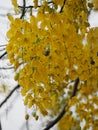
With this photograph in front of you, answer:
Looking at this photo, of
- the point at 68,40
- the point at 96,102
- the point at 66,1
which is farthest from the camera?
the point at 96,102

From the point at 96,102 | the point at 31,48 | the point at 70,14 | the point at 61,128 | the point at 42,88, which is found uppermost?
the point at 70,14

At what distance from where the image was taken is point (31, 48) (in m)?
1.85

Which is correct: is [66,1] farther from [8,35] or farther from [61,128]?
[61,128]

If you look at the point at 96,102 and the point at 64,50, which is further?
the point at 96,102

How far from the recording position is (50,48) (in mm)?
1838

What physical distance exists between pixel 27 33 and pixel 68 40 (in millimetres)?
203

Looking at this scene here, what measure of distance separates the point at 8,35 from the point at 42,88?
0.33 meters

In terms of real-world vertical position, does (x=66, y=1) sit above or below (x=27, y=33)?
above

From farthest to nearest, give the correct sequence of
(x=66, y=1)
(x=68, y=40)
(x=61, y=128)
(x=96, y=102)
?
(x=61, y=128) → (x=96, y=102) → (x=66, y=1) → (x=68, y=40)

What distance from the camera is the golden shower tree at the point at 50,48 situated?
1.82 m

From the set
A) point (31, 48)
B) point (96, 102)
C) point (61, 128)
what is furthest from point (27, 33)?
point (61, 128)

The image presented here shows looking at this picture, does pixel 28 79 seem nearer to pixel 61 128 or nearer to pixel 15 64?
pixel 15 64

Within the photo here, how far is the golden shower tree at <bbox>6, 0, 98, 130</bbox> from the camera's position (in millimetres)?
1821

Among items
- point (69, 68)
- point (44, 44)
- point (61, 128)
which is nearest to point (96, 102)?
point (61, 128)
